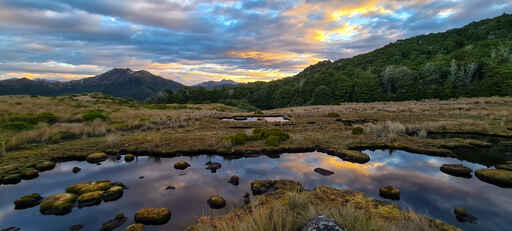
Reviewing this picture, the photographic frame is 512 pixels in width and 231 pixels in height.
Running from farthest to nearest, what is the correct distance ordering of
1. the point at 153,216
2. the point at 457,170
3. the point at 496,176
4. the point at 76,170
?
the point at 76,170, the point at 457,170, the point at 496,176, the point at 153,216

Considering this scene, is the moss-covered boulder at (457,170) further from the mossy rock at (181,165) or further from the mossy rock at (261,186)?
the mossy rock at (181,165)

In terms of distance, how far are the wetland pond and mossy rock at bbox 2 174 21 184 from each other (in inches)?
12.6

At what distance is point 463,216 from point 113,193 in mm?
12971

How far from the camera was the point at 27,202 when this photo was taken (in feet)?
26.6

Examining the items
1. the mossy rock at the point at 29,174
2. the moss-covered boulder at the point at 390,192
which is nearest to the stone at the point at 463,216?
the moss-covered boulder at the point at 390,192

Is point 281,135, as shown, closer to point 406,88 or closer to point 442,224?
point 442,224

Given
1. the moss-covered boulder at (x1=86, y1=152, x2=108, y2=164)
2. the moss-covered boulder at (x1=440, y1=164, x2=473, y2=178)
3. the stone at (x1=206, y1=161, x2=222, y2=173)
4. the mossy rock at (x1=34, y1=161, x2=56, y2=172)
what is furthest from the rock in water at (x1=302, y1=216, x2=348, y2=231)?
the mossy rock at (x1=34, y1=161, x2=56, y2=172)

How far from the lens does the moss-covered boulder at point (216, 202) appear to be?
788cm

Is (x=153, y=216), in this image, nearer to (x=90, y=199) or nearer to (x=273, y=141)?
(x=90, y=199)

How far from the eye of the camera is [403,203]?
7945mm

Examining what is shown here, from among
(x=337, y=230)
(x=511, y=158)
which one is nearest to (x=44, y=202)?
(x=337, y=230)

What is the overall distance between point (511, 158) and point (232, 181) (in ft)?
51.6

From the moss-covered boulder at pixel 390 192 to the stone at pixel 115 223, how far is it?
9668 millimetres

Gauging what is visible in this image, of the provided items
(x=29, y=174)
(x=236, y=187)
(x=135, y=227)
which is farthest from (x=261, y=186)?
(x=29, y=174)
